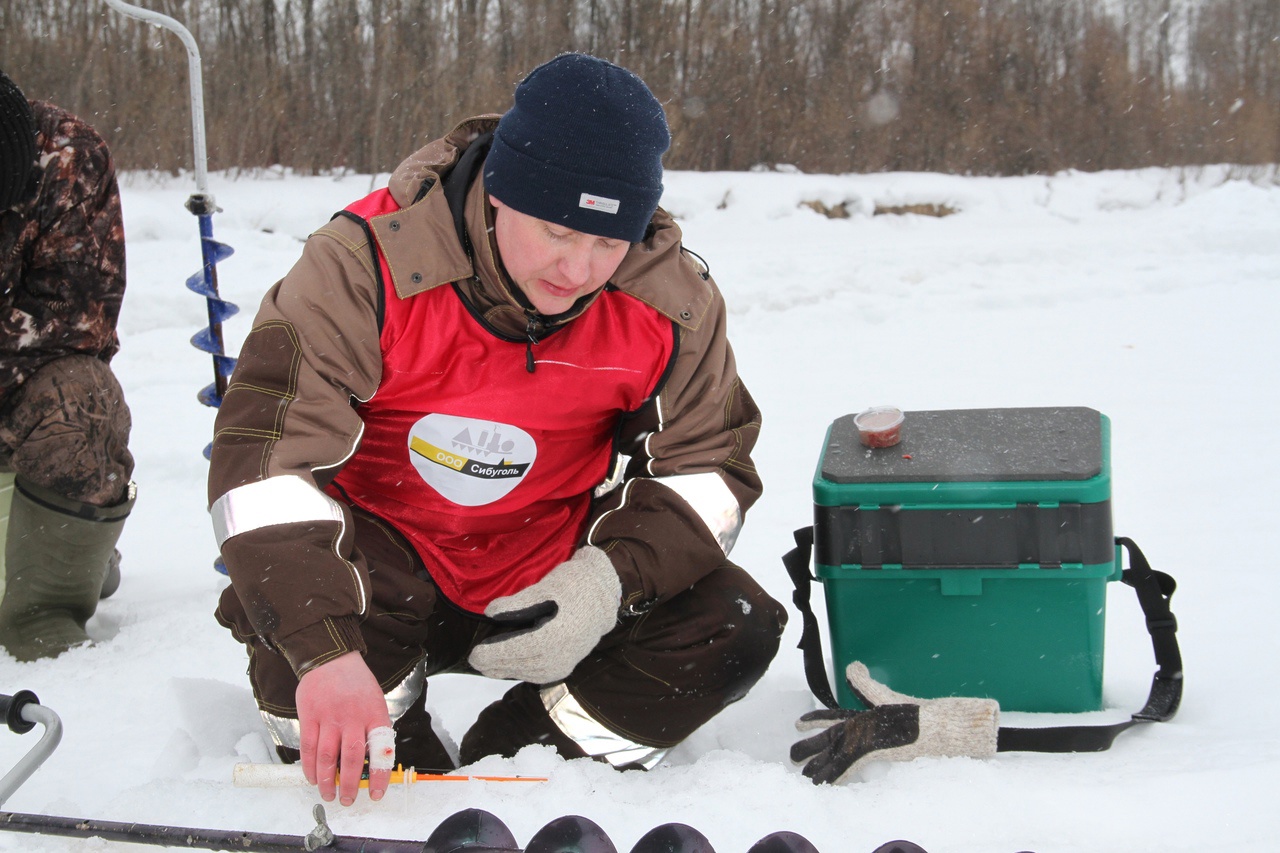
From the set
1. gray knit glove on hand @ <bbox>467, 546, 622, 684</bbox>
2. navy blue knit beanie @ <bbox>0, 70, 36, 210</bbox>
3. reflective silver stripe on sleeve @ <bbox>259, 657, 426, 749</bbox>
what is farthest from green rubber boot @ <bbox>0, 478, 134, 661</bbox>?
gray knit glove on hand @ <bbox>467, 546, 622, 684</bbox>

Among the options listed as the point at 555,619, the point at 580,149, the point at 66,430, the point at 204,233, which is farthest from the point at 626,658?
the point at 204,233

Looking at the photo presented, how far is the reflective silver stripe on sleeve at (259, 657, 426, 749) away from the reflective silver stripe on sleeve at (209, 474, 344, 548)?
0.36m

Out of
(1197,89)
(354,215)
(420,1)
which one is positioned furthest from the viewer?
→ (1197,89)

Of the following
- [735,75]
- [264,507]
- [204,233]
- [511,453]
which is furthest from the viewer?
[735,75]

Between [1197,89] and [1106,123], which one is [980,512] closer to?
[1106,123]

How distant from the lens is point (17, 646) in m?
2.37

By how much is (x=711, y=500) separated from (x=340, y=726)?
2.51 feet

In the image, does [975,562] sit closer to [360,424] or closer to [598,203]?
[598,203]

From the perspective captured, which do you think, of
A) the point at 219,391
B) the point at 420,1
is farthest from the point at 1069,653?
the point at 420,1

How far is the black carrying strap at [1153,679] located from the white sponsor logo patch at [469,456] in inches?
22.4

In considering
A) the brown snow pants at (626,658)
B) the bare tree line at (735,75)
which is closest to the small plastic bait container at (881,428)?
the brown snow pants at (626,658)

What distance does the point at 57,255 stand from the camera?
2.39 m

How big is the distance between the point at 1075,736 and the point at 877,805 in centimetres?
45

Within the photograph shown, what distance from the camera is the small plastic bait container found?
206cm
